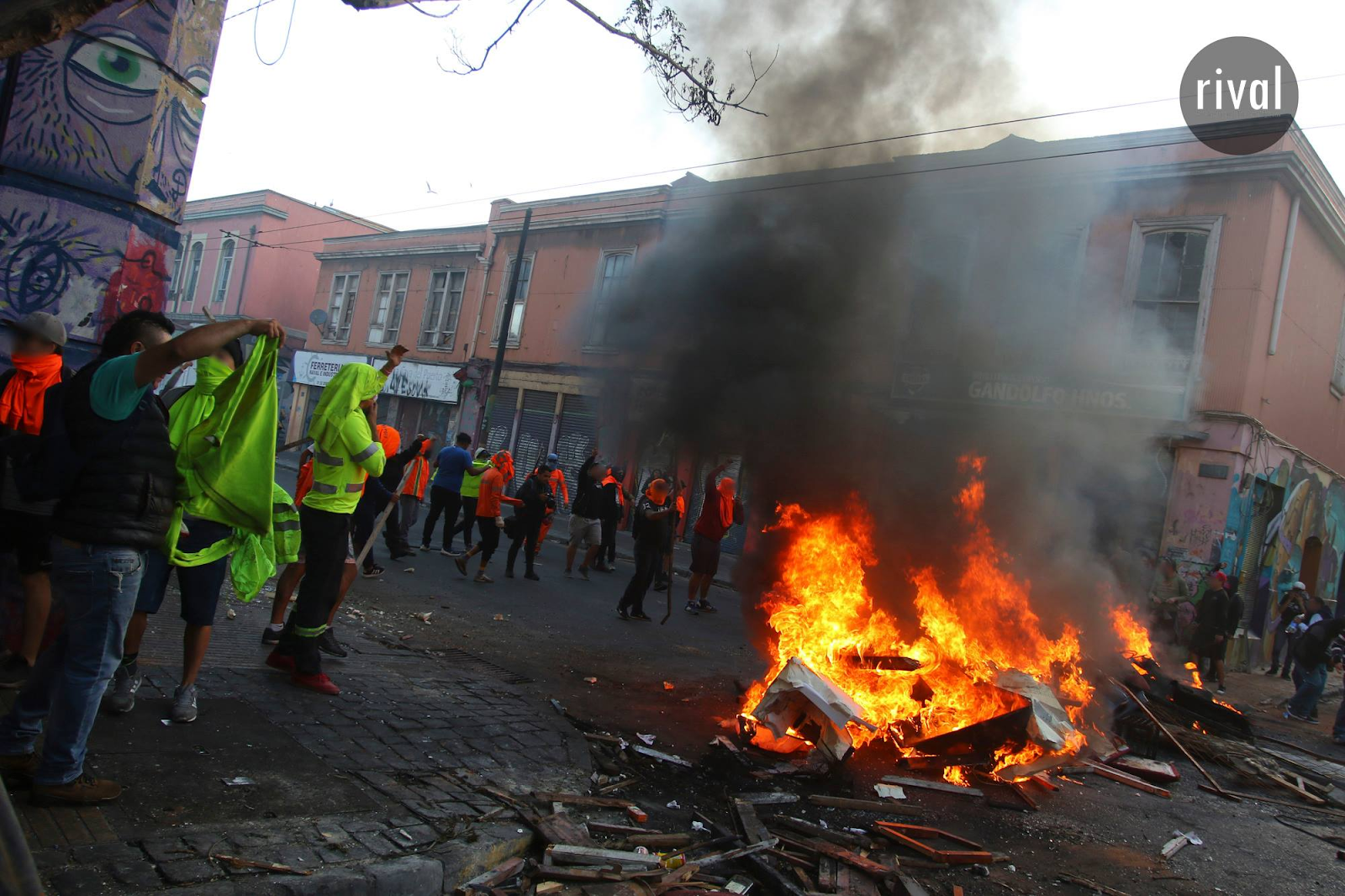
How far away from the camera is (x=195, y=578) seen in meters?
4.13

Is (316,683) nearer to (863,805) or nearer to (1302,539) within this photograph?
(863,805)

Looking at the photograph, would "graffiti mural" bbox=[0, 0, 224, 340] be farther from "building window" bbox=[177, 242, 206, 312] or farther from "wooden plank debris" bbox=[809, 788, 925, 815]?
"building window" bbox=[177, 242, 206, 312]

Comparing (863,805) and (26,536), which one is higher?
(26,536)

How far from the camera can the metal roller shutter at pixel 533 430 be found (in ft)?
76.6

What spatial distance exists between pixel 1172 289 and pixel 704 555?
8.74m

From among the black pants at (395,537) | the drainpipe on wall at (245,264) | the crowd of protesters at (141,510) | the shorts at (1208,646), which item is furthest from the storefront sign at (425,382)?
the crowd of protesters at (141,510)

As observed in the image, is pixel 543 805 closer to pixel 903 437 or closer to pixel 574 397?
pixel 903 437

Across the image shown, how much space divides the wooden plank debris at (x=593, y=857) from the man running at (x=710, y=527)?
6.59 m

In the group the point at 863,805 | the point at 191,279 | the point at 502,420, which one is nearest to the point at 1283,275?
the point at 863,805

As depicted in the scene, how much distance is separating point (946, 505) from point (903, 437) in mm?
1619

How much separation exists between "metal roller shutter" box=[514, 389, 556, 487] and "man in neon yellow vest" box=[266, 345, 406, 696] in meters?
18.1

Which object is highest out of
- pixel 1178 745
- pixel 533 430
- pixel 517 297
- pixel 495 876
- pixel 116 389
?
pixel 517 297

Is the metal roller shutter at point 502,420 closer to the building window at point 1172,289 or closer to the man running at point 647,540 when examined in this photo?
the man running at point 647,540

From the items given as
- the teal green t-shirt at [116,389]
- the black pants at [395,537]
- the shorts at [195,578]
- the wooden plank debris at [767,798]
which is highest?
the teal green t-shirt at [116,389]
